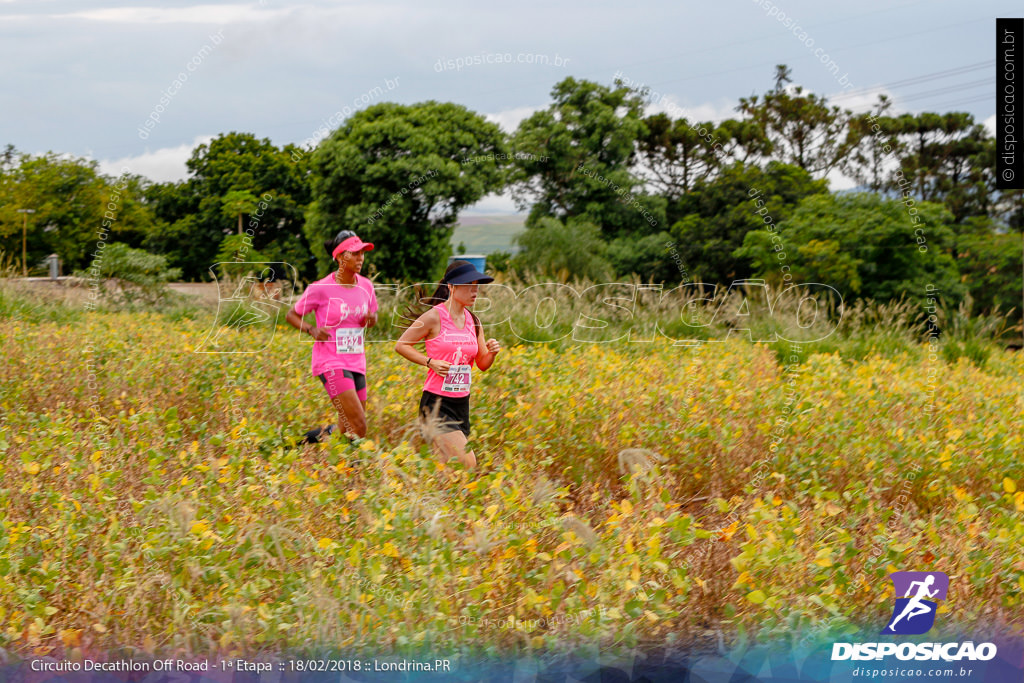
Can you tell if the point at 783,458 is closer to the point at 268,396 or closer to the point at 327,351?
the point at 327,351

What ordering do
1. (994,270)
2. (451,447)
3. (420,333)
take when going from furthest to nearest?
(994,270) → (420,333) → (451,447)

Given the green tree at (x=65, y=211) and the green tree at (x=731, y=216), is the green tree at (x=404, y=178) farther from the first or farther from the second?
the green tree at (x=65, y=211)

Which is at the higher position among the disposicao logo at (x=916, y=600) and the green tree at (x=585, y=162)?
the green tree at (x=585, y=162)

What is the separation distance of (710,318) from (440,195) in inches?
460

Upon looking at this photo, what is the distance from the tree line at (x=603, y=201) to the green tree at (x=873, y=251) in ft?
0.14

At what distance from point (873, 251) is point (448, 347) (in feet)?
50.5

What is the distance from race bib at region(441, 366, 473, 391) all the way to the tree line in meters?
12.1

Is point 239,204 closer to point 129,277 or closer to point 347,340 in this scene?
point 129,277

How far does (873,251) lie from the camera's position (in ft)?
59.5

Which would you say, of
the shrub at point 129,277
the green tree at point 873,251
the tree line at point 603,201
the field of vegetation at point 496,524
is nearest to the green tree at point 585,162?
the tree line at point 603,201

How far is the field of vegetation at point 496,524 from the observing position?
2.76m

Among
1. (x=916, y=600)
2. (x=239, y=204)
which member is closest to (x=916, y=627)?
(x=916, y=600)

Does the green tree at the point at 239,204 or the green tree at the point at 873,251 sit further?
the green tree at the point at 239,204

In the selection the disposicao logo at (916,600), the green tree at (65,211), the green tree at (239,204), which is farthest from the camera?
the green tree at (65,211)
